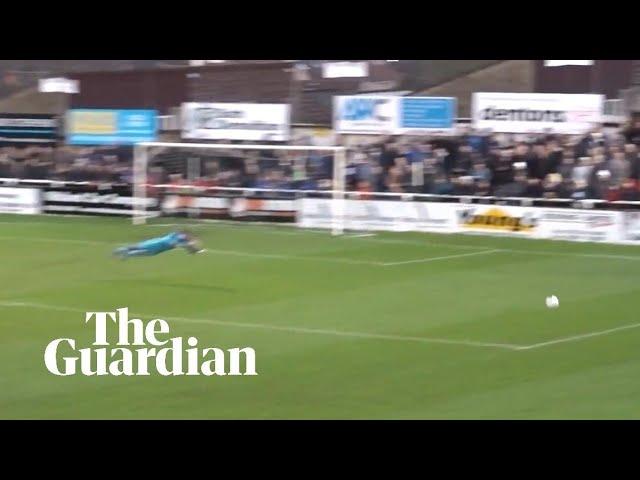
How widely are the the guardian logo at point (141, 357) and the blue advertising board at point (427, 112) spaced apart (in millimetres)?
16425

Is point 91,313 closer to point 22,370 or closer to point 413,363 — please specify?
point 22,370

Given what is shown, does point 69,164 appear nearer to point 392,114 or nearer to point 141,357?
point 392,114

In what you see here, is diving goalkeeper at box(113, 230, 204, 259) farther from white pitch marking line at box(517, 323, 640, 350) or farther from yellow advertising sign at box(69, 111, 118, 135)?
yellow advertising sign at box(69, 111, 118, 135)

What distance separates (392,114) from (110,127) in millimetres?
7894

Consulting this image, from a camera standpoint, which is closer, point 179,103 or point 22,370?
point 22,370

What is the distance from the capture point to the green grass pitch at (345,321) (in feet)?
44.5

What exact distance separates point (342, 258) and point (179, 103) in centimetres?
1505

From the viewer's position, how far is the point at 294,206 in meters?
33.3

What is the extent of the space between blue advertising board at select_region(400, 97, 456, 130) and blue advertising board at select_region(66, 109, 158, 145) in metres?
6.84

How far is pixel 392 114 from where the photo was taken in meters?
34.3

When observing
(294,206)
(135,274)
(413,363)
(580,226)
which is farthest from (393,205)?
(413,363)

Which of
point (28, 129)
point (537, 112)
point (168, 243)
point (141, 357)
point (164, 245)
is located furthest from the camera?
point (28, 129)

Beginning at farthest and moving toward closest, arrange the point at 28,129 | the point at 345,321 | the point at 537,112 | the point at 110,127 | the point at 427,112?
the point at 28,129
the point at 110,127
the point at 427,112
the point at 537,112
the point at 345,321

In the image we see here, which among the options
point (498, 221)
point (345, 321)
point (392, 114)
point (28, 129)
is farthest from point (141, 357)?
point (28, 129)
